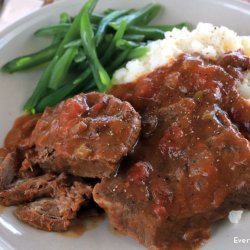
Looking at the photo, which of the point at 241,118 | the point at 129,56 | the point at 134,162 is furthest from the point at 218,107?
the point at 129,56

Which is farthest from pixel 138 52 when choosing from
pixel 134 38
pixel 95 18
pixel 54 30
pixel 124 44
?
pixel 54 30

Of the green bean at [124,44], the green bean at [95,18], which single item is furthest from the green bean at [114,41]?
the green bean at [95,18]

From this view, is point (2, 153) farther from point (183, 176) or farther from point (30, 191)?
point (183, 176)

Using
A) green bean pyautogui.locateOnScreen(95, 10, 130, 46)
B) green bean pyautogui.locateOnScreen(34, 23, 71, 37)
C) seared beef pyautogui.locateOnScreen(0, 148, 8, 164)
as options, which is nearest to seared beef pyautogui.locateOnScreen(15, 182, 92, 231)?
seared beef pyautogui.locateOnScreen(0, 148, 8, 164)

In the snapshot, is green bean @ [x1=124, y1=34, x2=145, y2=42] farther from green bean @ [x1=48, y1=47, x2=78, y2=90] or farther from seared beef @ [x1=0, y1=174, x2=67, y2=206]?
seared beef @ [x1=0, y1=174, x2=67, y2=206]

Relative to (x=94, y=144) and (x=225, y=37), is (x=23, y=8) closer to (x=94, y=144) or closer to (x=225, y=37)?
(x=225, y=37)
